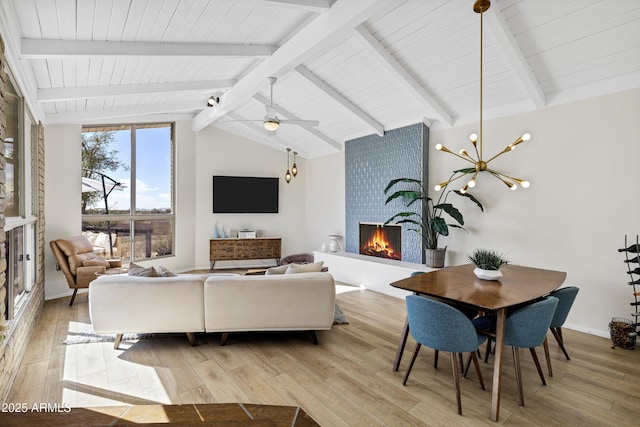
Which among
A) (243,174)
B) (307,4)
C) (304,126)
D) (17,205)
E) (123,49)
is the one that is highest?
(307,4)

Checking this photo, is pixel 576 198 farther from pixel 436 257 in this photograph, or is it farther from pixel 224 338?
pixel 224 338

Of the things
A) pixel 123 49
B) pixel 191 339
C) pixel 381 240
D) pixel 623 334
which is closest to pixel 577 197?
pixel 623 334

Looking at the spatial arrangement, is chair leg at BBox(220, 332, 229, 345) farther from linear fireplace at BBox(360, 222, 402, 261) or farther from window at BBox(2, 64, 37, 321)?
linear fireplace at BBox(360, 222, 402, 261)

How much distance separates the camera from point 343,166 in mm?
7348

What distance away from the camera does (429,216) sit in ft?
17.7

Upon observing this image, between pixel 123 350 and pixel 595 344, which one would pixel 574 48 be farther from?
pixel 123 350

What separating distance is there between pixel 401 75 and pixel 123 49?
10.0 ft

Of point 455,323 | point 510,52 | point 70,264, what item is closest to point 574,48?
point 510,52

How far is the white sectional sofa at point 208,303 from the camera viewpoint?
10.5 ft

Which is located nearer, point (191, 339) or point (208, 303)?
point (208, 303)

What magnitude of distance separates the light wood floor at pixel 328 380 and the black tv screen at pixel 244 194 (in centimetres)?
423

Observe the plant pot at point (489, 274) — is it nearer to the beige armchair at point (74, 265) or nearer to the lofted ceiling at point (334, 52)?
the lofted ceiling at point (334, 52)

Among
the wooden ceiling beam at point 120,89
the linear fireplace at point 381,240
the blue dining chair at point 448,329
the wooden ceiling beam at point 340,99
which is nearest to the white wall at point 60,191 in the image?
the wooden ceiling beam at point 120,89

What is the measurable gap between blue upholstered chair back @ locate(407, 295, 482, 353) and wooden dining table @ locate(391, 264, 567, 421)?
0.35ft
